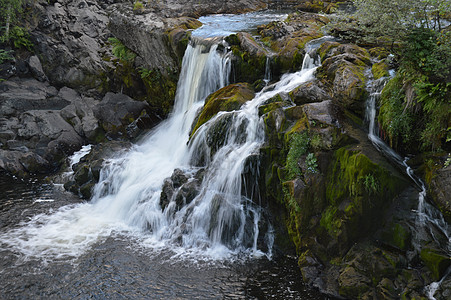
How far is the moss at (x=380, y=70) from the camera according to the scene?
1100 centimetres

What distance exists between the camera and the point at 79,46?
23031 mm

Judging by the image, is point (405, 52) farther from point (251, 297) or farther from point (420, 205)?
point (251, 297)

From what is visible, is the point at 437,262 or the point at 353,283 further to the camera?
the point at 353,283

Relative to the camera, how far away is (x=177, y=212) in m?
11.9

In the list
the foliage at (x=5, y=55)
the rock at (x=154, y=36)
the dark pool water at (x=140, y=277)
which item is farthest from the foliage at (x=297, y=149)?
the foliage at (x=5, y=55)

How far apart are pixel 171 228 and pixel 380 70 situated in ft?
27.6

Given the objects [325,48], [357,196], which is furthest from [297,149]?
[325,48]

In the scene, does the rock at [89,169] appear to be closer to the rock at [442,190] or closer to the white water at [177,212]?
the white water at [177,212]

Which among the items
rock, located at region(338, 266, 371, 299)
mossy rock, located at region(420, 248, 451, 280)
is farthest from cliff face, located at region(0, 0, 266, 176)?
mossy rock, located at region(420, 248, 451, 280)

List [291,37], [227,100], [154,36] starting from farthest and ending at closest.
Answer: [154,36] < [291,37] < [227,100]

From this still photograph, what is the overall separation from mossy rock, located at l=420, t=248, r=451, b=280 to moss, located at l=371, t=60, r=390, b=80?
543 cm

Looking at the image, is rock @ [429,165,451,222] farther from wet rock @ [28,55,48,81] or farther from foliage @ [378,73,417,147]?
wet rock @ [28,55,48,81]

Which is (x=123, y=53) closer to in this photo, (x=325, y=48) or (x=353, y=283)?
(x=325, y=48)

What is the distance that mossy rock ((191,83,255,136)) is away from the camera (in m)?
13.4
